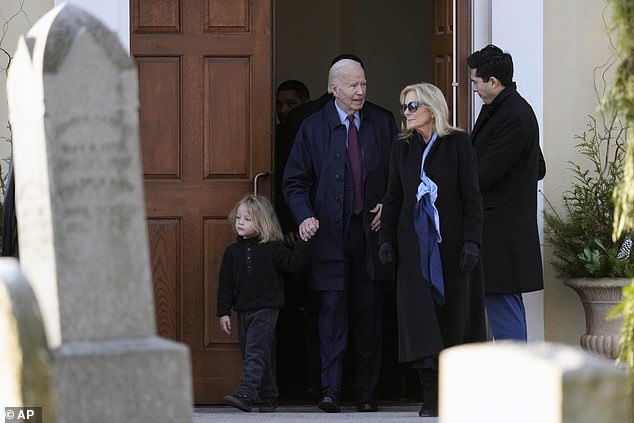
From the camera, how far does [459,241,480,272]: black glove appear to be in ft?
26.0

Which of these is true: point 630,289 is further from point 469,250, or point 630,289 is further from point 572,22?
point 572,22

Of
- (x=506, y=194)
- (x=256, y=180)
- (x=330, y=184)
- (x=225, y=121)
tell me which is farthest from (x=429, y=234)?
(x=225, y=121)

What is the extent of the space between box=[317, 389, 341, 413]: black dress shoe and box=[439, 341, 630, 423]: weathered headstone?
4.24 meters

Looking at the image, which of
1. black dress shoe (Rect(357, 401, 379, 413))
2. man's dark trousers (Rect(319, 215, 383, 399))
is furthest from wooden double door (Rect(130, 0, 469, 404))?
black dress shoe (Rect(357, 401, 379, 413))

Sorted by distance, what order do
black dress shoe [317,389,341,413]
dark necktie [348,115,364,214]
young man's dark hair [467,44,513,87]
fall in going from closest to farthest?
young man's dark hair [467,44,513,87] → black dress shoe [317,389,341,413] → dark necktie [348,115,364,214]

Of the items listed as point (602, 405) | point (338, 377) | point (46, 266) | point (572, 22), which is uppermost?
Result: point (572, 22)

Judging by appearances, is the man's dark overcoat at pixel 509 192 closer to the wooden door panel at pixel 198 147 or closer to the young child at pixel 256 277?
the young child at pixel 256 277

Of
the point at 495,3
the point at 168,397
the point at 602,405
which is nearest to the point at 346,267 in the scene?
the point at 495,3

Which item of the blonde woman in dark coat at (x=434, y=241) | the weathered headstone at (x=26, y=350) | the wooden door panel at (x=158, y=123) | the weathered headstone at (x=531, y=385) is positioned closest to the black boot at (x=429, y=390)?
the blonde woman in dark coat at (x=434, y=241)

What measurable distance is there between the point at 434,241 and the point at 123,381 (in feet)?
10.8

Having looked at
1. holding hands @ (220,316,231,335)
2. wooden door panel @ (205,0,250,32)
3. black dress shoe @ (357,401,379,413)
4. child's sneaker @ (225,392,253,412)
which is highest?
wooden door panel @ (205,0,250,32)

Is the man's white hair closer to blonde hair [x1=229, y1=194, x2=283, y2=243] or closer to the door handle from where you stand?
the door handle

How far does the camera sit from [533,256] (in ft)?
28.6

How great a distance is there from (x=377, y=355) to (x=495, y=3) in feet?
7.51
